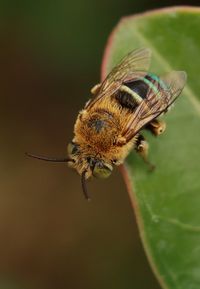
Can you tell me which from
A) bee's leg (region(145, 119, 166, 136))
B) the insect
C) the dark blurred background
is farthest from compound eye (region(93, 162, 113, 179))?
the dark blurred background

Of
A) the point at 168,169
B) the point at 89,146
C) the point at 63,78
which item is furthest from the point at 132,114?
the point at 63,78

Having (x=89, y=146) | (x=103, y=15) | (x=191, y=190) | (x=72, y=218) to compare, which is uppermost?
(x=103, y=15)

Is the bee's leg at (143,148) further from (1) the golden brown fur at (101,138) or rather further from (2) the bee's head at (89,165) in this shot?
(2) the bee's head at (89,165)

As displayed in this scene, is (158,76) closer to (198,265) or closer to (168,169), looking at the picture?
(168,169)

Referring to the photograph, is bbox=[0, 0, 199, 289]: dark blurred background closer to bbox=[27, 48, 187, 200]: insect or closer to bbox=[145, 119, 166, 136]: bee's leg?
bbox=[27, 48, 187, 200]: insect

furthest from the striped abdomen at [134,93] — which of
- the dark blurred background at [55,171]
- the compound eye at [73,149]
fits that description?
the dark blurred background at [55,171]

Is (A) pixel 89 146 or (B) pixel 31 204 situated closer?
(A) pixel 89 146
